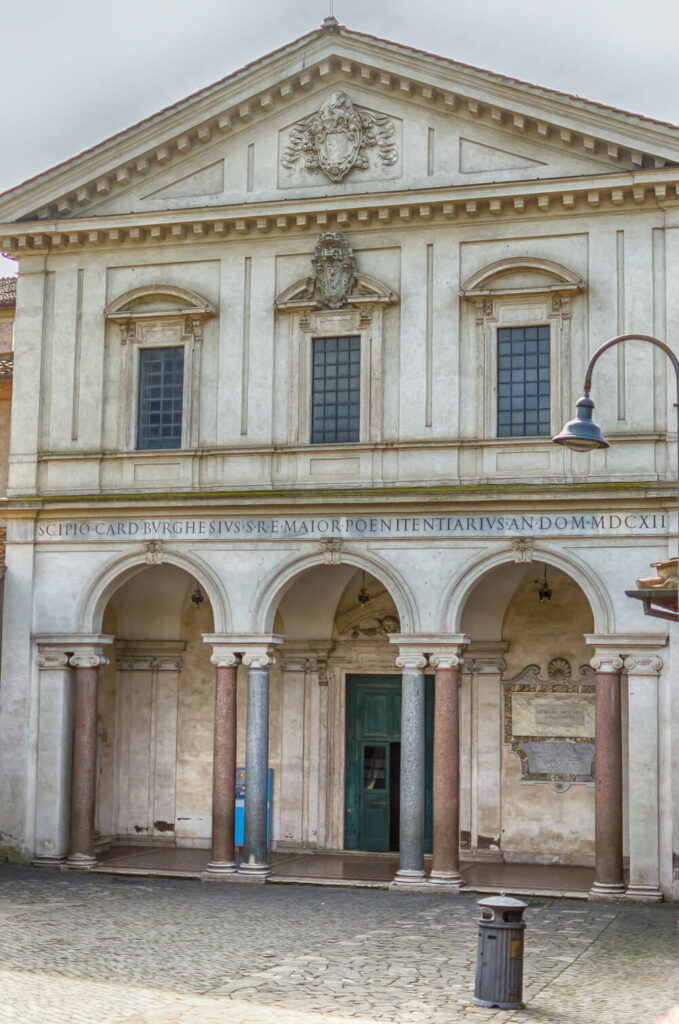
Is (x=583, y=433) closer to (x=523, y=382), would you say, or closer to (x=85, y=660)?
(x=523, y=382)

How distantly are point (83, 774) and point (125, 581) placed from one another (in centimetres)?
328

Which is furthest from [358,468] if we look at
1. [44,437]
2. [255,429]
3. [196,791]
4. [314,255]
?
[196,791]

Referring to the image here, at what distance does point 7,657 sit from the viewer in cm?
2353

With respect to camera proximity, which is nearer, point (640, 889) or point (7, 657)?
point (640, 889)

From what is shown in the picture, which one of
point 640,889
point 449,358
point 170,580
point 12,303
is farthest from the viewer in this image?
point 12,303

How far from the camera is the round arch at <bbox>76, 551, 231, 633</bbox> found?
899 inches

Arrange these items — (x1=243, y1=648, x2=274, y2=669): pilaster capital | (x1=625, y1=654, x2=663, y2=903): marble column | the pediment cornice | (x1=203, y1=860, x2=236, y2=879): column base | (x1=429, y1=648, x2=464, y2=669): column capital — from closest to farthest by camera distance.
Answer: (x1=625, y1=654, x2=663, y2=903): marble column, the pediment cornice, (x1=429, y1=648, x2=464, y2=669): column capital, (x1=203, y1=860, x2=236, y2=879): column base, (x1=243, y1=648, x2=274, y2=669): pilaster capital

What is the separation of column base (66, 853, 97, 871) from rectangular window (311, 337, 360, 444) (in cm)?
775

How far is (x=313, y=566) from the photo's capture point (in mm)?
22562

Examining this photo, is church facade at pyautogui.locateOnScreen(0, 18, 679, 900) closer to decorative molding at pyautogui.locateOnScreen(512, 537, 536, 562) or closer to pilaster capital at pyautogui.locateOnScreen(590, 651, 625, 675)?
decorative molding at pyautogui.locateOnScreen(512, 537, 536, 562)

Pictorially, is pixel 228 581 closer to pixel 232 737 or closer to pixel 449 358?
pixel 232 737

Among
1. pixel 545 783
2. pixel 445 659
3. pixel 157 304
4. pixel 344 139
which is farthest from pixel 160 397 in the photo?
pixel 545 783

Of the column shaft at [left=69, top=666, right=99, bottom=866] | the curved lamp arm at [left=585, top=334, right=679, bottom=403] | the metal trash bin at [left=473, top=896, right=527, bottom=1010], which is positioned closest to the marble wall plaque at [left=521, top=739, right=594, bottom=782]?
the column shaft at [left=69, top=666, right=99, bottom=866]

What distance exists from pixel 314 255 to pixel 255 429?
303 centimetres
